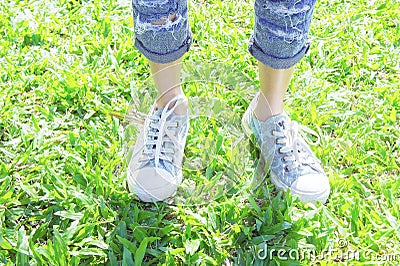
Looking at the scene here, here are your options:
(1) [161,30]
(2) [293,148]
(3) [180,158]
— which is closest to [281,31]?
(1) [161,30]

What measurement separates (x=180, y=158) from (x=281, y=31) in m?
0.56

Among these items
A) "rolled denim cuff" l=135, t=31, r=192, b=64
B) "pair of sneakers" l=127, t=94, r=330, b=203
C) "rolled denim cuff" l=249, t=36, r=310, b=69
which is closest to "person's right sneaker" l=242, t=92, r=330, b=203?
"pair of sneakers" l=127, t=94, r=330, b=203

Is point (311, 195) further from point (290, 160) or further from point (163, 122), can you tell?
point (163, 122)

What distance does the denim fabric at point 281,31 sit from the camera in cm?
130

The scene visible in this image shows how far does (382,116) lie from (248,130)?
1.68 feet

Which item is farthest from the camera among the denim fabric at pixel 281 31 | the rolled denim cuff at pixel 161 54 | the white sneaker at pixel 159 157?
the white sneaker at pixel 159 157

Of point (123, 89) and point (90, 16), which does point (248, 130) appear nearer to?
point (123, 89)

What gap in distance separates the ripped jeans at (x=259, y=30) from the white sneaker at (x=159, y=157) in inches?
9.7

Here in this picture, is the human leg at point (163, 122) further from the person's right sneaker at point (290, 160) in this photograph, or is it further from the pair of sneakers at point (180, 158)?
the person's right sneaker at point (290, 160)

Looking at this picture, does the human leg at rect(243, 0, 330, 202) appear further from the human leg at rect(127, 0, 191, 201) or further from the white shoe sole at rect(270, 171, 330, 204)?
the human leg at rect(127, 0, 191, 201)

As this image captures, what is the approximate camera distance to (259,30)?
1.39 metres

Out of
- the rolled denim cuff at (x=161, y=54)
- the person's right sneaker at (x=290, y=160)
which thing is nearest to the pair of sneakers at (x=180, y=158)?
the person's right sneaker at (x=290, y=160)

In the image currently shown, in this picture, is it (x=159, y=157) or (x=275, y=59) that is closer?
(x=275, y=59)

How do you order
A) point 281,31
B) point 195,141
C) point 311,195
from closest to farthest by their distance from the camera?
point 281,31
point 311,195
point 195,141
